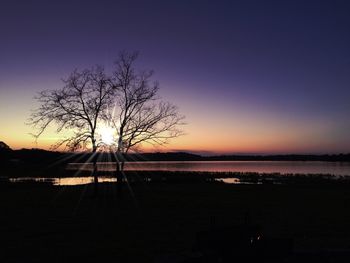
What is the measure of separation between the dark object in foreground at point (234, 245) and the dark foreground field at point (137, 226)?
0.64m

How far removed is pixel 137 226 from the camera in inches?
688

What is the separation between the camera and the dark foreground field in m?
12.5

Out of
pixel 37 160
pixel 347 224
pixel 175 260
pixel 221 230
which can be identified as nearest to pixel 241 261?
pixel 221 230

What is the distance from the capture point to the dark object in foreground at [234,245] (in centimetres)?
743

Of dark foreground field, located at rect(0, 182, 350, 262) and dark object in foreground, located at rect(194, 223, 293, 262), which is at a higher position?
dark object in foreground, located at rect(194, 223, 293, 262)

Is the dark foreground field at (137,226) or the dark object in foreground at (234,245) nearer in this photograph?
the dark object in foreground at (234,245)

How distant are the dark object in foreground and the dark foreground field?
2.11 feet

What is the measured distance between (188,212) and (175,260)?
1391 centimetres

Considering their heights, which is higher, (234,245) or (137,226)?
(234,245)

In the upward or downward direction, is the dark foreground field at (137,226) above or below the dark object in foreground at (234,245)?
below

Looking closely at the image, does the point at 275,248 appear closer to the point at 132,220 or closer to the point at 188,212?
the point at 132,220

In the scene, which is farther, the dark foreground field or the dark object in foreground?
the dark foreground field

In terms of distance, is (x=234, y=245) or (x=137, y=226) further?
(x=137, y=226)

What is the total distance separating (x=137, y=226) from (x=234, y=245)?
1052cm
